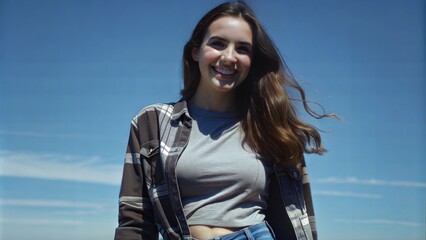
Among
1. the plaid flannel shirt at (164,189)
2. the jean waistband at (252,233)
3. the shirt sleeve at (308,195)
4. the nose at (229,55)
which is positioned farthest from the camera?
the shirt sleeve at (308,195)

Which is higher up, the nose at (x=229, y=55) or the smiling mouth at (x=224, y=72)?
the nose at (x=229, y=55)

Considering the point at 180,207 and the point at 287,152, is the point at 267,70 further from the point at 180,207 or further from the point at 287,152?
the point at 180,207

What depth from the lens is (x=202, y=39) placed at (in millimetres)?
3879

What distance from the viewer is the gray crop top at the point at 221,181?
3.44 metres

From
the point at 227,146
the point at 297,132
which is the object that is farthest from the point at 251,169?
the point at 297,132

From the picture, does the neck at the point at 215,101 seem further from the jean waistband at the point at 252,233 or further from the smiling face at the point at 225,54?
the jean waistband at the point at 252,233

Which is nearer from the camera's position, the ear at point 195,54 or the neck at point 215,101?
the neck at point 215,101

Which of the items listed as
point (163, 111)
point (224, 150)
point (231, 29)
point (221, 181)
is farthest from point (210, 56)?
point (221, 181)

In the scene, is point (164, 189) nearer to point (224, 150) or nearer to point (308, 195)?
point (224, 150)

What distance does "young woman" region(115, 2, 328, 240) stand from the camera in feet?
11.4

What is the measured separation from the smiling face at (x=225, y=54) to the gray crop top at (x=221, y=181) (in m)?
0.33

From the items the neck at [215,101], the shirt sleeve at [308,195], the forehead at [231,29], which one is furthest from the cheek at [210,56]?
the shirt sleeve at [308,195]

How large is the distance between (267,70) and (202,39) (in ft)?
1.55

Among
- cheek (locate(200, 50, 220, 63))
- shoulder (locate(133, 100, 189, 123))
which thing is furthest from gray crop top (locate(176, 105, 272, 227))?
cheek (locate(200, 50, 220, 63))
